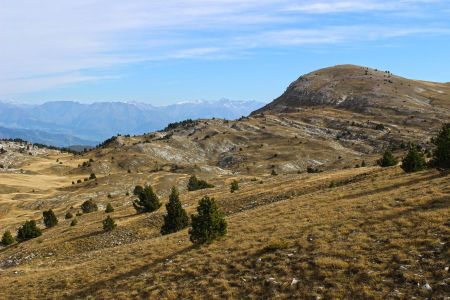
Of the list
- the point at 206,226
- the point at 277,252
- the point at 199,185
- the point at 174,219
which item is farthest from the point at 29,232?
the point at 277,252

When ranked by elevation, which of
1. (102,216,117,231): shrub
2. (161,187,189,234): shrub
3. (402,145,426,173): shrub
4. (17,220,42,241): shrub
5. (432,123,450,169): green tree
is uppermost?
(432,123,450,169): green tree

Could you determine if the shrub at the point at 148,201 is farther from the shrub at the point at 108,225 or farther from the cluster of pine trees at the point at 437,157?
the cluster of pine trees at the point at 437,157

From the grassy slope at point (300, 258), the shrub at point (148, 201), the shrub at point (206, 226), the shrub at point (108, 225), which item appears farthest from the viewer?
the shrub at point (148, 201)

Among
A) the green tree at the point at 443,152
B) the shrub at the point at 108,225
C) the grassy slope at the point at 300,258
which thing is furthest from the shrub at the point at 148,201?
the green tree at the point at 443,152

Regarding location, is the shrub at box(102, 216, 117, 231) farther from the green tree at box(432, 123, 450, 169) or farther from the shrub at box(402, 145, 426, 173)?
the green tree at box(432, 123, 450, 169)

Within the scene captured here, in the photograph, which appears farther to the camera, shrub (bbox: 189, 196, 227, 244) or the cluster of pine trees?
the cluster of pine trees

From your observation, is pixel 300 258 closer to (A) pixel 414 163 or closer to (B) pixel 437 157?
(B) pixel 437 157

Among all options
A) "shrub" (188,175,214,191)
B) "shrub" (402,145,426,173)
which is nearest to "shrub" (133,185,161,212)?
"shrub" (402,145,426,173)

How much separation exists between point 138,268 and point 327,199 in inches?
650

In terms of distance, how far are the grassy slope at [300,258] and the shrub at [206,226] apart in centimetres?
80

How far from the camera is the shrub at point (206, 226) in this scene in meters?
27.2

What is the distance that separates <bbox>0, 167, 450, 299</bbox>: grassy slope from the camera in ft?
57.6

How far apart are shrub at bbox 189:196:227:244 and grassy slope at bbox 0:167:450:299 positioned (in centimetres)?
80

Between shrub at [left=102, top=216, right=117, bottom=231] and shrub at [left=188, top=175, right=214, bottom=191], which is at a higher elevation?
shrub at [left=102, top=216, right=117, bottom=231]
